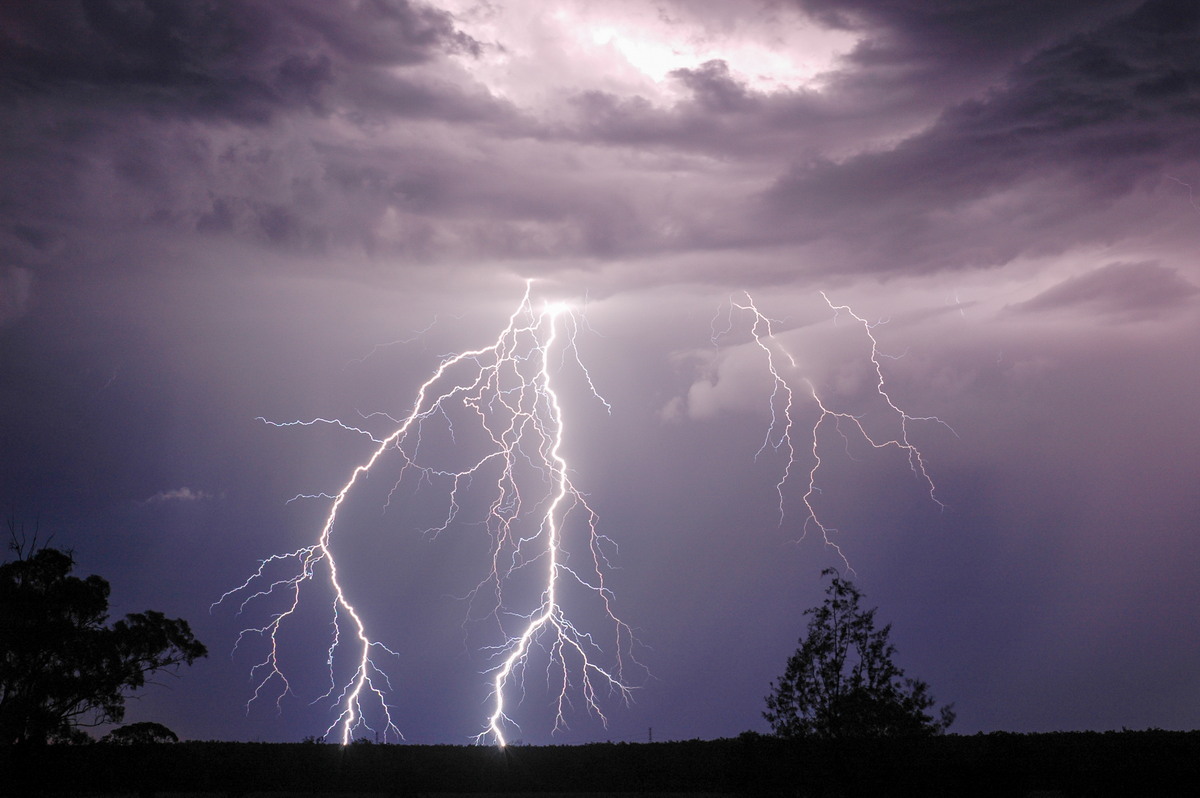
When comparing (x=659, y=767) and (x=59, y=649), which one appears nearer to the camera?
(x=59, y=649)

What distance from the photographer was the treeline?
18.1m

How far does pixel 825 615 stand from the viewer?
19.5 m

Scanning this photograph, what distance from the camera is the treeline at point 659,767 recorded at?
59.5ft

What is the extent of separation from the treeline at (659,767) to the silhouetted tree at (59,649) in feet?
2.36

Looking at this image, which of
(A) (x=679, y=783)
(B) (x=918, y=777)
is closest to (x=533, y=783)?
(A) (x=679, y=783)

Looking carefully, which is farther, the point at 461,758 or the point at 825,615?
the point at 461,758

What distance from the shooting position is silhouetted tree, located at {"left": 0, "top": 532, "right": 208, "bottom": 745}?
72.9 ft

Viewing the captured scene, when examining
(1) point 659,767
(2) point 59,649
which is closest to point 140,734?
(2) point 59,649

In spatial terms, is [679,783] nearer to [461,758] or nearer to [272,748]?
[461,758]

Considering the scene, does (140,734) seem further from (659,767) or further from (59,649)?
(659,767)

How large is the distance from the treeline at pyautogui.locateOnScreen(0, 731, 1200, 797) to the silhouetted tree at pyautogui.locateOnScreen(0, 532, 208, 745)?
0.72 metres

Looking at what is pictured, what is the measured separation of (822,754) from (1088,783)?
38.9 feet

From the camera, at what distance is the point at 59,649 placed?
74.7 feet

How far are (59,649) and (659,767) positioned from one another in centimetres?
1730
